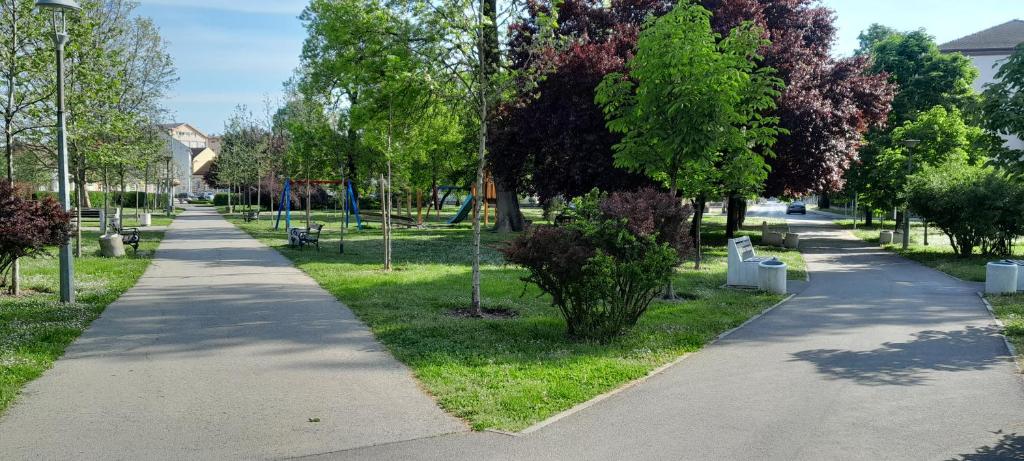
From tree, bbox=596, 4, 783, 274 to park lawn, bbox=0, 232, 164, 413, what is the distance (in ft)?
29.2

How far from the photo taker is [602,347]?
8086mm

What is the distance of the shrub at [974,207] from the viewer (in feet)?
62.4

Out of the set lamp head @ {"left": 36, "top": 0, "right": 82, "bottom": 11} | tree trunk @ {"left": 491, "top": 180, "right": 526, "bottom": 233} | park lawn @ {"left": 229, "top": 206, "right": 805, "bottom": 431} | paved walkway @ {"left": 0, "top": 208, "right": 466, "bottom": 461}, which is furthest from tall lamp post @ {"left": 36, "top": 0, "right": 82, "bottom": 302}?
tree trunk @ {"left": 491, "top": 180, "right": 526, "bottom": 233}

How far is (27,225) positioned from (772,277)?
1212 centimetres

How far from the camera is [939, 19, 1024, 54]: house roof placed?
6350 cm

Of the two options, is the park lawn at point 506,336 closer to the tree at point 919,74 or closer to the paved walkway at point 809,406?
the paved walkway at point 809,406

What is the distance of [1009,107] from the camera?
8.95 m

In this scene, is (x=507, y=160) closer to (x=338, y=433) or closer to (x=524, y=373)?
(x=524, y=373)

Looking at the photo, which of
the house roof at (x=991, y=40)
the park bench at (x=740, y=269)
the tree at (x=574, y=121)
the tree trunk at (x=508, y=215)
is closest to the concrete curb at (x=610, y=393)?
the park bench at (x=740, y=269)

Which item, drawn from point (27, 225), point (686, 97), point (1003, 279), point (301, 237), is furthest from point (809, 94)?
point (27, 225)

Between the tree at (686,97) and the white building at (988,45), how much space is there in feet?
202

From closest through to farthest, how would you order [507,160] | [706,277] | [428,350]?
[428,350] → [706,277] → [507,160]

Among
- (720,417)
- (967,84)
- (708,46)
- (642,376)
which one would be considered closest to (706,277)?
(708,46)

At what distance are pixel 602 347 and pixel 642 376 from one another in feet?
4.11
